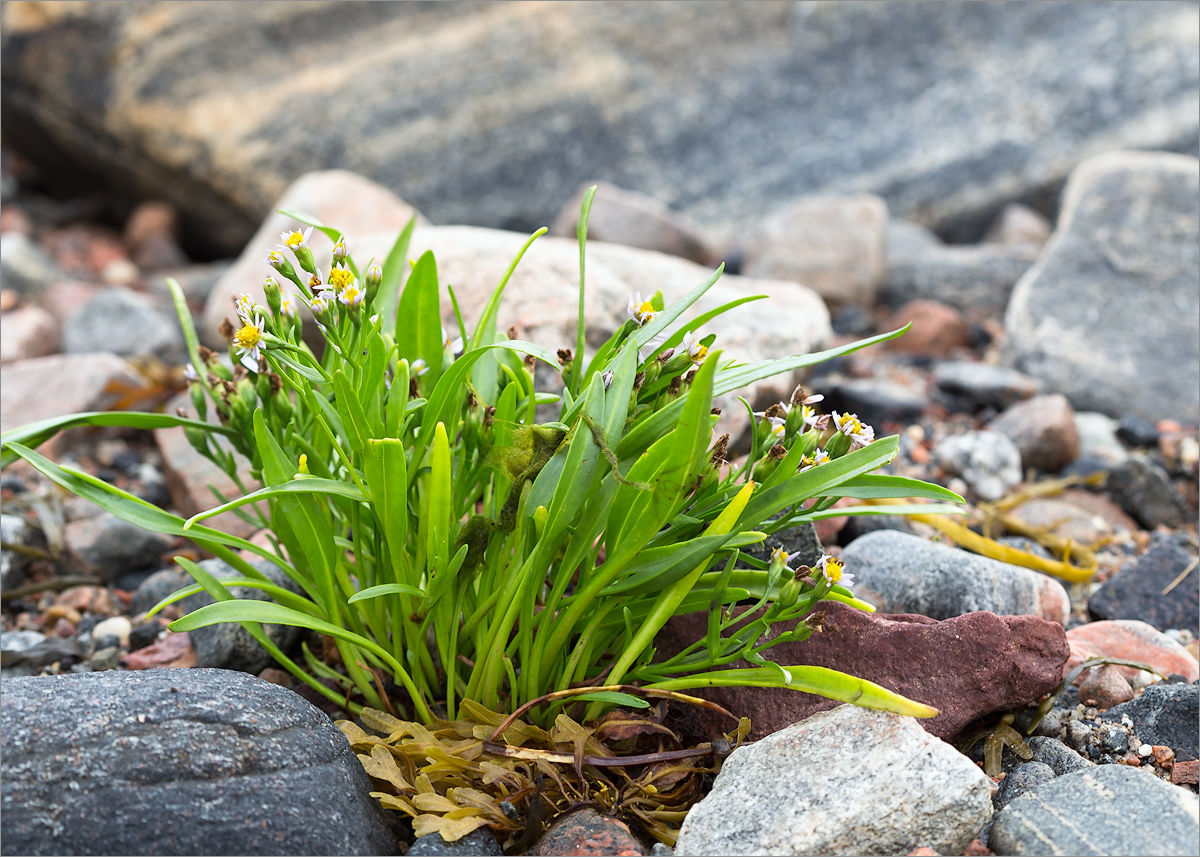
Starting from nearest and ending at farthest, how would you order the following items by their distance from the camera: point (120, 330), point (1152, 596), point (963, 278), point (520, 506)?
point (520, 506)
point (1152, 596)
point (120, 330)
point (963, 278)

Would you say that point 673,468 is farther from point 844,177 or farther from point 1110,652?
point 844,177

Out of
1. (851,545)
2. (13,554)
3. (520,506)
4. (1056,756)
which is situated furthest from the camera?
(13,554)

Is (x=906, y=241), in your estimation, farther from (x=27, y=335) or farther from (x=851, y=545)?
(x=27, y=335)

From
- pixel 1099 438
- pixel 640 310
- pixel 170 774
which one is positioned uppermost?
pixel 640 310

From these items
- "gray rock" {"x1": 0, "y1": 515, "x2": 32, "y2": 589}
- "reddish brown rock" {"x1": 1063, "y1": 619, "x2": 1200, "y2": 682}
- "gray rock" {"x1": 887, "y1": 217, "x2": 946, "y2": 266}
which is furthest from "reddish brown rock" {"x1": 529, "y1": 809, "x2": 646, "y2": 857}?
"gray rock" {"x1": 887, "y1": 217, "x2": 946, "y2": 266}

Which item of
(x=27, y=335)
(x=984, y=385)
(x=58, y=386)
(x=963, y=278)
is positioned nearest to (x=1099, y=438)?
(x=984, y=385)
